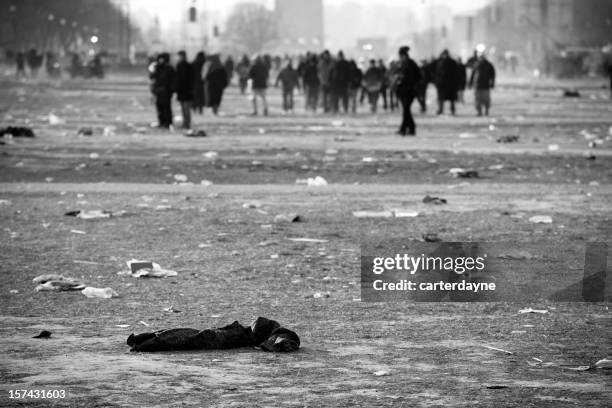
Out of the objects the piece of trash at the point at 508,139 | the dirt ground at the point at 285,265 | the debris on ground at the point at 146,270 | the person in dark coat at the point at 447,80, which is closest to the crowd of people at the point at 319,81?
the person in dark coat at the point at 447,80

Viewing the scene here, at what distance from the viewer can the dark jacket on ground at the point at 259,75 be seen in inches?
1497

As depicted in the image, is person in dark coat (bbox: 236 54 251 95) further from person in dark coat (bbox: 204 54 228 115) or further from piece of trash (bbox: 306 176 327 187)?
piece of trash (bbox: 306 176 327 187)

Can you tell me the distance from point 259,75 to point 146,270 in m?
26.9

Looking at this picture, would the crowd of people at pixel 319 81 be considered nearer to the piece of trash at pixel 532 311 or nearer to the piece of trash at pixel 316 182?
the piece of trash at pixel 316 182

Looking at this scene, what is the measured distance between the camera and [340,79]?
135 feet

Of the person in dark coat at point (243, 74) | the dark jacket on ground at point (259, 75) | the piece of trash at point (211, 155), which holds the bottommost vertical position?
the person in dark coat at point (243, 74)

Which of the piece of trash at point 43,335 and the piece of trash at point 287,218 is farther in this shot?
the piece of trash at point 287,218

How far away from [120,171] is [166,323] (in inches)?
457

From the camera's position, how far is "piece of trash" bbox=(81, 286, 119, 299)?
10.4 meters

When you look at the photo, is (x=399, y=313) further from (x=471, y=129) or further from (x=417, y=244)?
(x=471, y=129)

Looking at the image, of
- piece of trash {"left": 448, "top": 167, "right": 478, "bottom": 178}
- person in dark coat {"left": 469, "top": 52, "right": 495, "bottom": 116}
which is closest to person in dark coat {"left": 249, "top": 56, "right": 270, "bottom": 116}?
person in dark coat {"left": 469, "top": 52, "right": 495, "bottom": 116}

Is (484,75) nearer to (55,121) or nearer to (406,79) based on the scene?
(406,79)

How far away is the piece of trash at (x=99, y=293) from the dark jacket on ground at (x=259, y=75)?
91.0 ft

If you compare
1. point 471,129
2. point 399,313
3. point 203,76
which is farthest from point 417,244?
point 203,76
